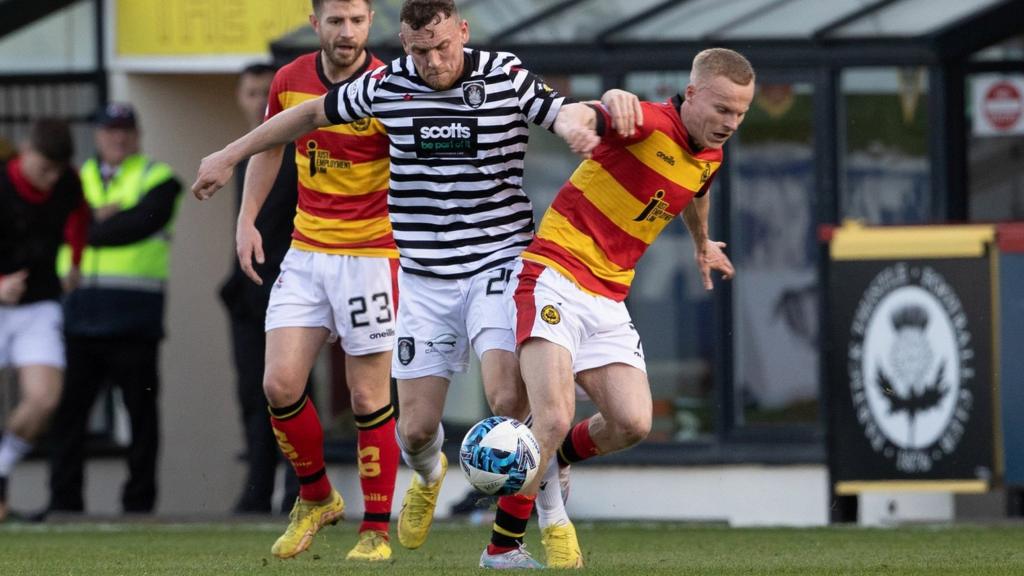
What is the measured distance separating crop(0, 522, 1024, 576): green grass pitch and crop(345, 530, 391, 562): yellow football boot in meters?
0.10

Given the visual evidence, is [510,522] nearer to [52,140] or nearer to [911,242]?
[911,242]

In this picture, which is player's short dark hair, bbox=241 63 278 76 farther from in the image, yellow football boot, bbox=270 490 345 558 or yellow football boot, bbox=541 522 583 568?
yellow football boot, bbox=541 522 583 568

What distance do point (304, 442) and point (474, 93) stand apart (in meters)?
1.77

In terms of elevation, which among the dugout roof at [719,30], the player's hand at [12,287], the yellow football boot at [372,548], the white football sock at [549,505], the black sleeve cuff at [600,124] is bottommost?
the yellow football boot at [372,548]

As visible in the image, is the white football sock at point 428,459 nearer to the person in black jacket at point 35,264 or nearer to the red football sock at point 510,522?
the red football sock at point 510,522

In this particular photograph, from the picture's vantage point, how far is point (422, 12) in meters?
8.40

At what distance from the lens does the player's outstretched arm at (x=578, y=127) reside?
7.86 meters

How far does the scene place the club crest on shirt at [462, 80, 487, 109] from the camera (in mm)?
8586

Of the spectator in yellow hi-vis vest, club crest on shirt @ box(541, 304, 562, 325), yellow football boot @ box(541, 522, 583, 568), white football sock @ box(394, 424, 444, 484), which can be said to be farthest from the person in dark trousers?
club crest on shirt @ box(541, 304, 562, 325)

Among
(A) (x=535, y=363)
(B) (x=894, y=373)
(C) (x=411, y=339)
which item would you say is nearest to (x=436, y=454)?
(C) (x=411, y=339)

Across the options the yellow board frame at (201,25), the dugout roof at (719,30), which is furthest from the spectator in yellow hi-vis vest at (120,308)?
the dugout roof at (719,30)

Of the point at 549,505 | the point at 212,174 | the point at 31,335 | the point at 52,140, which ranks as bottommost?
the point at 549,505

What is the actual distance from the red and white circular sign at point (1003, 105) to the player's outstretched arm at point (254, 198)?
5.98 m

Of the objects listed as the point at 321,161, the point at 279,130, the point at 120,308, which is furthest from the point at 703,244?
the point at 120,308
